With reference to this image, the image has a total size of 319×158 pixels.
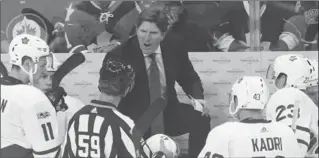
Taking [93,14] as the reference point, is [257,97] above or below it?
below

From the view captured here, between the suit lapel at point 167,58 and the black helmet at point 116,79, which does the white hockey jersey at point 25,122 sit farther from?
the suit lapel at point 167,58

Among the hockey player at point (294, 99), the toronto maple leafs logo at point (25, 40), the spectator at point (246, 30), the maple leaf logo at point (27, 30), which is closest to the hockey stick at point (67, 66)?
the maple leaf logo at point (27, 30)

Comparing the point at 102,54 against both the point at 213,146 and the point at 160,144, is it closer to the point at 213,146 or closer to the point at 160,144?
the point at 160,144

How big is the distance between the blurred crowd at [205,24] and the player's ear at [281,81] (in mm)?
435

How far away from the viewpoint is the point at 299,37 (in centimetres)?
489

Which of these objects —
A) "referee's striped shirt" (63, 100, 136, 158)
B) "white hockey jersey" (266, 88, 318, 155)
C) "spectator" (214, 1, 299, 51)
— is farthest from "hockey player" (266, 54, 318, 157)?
"referee's striped shirt" (63, 100, 136, 158)

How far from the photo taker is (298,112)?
4.21 metres

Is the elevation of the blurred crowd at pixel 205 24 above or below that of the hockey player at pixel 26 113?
above

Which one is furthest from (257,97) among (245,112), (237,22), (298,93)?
(237,22)

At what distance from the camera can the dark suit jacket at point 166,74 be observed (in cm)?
477

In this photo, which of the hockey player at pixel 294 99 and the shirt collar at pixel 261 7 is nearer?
the hockey player at pixel 294 99

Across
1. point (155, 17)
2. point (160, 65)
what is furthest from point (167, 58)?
point (155, 17)

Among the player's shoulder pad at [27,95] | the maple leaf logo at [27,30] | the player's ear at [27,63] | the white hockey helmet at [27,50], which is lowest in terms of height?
the player's shoulder pad at [27,95]

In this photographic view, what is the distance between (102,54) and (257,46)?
117 cm
